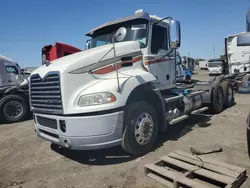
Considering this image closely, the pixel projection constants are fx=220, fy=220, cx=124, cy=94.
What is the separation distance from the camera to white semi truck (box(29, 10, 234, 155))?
3588 millimetres

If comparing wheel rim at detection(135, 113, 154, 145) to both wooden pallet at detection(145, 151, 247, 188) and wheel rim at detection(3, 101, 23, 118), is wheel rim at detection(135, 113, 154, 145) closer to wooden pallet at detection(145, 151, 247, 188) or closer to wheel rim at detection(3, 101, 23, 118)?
wooden pallet at detection(145, 151, 247, 188)

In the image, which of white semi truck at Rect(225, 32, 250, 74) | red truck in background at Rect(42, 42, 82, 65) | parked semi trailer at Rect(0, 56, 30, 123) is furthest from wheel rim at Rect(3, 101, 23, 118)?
white semi truck at Rect(225, 32, 250, 74)

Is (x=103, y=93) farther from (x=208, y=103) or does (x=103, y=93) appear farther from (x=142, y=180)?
(x=208, y=103)

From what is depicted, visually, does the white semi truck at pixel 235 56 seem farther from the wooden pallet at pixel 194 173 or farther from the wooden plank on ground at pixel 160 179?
the wooden plank on ground at pixel 160 179

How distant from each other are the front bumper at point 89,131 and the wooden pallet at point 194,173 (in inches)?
31.2

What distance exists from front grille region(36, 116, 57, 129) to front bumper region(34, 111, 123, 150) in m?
0.04

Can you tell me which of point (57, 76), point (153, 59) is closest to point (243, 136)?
point (153, 59)

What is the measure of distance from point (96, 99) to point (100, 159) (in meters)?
1.37

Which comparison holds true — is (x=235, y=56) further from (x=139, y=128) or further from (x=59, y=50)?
(x=139, y=128)

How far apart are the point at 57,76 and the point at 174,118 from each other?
2.95 m

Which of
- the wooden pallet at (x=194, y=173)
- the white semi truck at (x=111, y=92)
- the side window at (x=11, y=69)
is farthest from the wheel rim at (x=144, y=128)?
the side window at (x=11, y=69)

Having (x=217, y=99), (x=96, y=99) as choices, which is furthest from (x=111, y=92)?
(x=217, y=99)

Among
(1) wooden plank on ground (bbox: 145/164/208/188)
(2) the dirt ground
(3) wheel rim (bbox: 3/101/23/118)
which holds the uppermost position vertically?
(3) wheel rim (bbox: 3/101/23/118)

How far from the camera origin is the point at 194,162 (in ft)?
11.5
